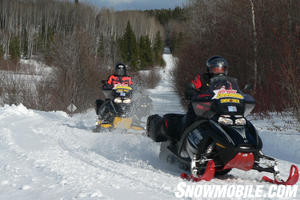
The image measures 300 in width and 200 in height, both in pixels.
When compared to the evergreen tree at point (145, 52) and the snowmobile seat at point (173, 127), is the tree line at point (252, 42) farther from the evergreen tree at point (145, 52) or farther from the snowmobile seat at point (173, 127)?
the evergreen tree at point (145, 52)

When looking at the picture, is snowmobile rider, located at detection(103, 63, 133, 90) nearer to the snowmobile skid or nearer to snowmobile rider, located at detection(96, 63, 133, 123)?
snowmobile rider, located at detection(96, 63, 133, 123)

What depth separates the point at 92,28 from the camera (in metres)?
55.6

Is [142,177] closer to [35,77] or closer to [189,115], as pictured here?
[189,115]

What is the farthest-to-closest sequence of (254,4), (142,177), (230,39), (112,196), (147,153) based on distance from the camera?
1. (230,39)
2. (254,4)
3. (147,153)
4. (142,177)
5. (112,196)

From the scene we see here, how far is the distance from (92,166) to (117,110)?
414 cm

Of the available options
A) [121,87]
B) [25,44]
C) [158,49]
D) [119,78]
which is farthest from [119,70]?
[158,49]

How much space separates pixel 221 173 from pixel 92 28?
174 ft

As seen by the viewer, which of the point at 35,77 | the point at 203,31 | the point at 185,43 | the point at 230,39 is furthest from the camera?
the point at 185,43

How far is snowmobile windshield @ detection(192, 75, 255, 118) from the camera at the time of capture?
14.8ft

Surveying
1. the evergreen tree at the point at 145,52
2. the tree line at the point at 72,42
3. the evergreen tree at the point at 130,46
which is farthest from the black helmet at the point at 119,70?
the evergreen tree at the point at 145,52

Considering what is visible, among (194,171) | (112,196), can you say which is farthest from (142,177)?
(112,196)

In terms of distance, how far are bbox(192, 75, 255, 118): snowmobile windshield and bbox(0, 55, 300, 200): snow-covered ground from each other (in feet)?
3.00

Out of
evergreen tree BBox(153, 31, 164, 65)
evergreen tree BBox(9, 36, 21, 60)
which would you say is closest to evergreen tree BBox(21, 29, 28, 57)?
evergreen tree BBox(9, 36, 21, 60)

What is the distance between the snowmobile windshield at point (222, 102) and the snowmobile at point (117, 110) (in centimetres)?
443
